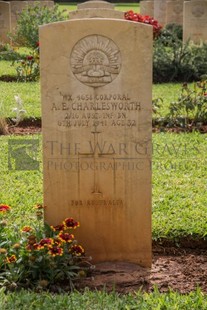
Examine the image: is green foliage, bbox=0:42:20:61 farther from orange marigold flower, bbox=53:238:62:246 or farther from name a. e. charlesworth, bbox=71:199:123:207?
orange marigold flower, bbox=53:238:62:246

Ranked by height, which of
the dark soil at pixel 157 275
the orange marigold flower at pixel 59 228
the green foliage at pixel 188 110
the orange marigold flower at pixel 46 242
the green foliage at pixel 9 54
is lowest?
the dark soil at pixel 157 275

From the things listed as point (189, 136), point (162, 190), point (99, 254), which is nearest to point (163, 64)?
point (189, 136)

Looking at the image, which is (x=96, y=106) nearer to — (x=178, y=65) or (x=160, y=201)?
(x=160, y=201)

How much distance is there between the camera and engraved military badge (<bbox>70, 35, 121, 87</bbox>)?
13.6 feet

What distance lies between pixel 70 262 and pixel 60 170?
589mm

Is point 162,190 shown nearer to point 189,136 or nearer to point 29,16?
point 189,136

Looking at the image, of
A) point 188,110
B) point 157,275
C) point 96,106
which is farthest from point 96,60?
point 188,110

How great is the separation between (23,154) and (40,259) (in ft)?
10.2

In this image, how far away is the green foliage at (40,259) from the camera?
3.94 meters

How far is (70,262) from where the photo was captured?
408cm

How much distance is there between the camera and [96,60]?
13.7ft

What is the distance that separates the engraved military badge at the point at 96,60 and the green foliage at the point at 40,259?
898 mm

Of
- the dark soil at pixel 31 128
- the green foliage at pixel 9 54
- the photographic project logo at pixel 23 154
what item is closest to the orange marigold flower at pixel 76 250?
the photographic project logo at pixel 23 154

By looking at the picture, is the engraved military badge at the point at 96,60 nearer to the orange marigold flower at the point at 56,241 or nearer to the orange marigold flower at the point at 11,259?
the orange marigold flower at the point at 56,241
